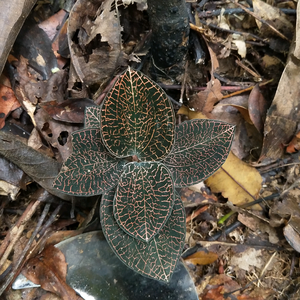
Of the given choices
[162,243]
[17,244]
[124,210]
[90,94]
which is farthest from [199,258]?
[90,94]

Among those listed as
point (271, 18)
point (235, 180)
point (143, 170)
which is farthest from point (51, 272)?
point (271, 18)

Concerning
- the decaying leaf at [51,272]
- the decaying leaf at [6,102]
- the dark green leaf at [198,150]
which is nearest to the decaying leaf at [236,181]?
the dark green leaf at [198,150]

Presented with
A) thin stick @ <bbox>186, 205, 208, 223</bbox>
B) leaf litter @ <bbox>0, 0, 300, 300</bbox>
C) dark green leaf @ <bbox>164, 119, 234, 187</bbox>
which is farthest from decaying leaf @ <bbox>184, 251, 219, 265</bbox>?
dark green leaf @ <bbox>164, 119, 234, 187</bbox>

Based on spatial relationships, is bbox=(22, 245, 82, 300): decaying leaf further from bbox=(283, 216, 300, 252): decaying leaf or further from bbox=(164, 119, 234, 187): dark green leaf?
bbox=(283, 216, 300, 252): decaying leaf

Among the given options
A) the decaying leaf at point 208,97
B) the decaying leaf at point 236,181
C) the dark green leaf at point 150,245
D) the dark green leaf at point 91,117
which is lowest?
the decaying leaf at point 236,181

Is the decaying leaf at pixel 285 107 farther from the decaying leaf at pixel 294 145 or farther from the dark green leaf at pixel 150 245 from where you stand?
the dark green leaf at pixel 150 245
